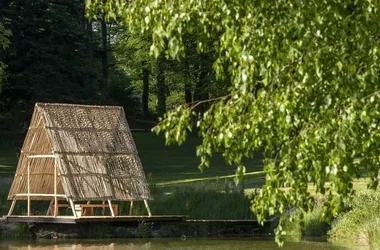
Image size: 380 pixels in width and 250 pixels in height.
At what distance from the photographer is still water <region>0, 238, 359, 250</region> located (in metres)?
27.1

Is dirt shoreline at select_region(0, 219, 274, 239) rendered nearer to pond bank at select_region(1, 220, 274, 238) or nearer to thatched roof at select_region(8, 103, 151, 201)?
pond bank at select_region(1, 220, 274, 238)

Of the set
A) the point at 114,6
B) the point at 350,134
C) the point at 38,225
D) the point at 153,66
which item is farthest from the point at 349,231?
the point at 153,66

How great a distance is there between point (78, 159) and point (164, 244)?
4605 millimetres

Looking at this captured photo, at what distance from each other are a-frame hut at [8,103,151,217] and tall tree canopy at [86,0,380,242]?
19.9m

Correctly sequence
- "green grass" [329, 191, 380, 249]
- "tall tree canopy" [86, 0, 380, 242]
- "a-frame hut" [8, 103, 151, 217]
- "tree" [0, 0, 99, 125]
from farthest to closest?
"tree" [0, 0, 99, 125]
"a-frame hut" [8, 103, 151, 217]
"green grass" [329, 191, 380, 249]
"tall tree canopy" [86, 0, 380, 242]

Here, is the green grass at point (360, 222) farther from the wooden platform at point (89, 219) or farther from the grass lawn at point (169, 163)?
the grass lawn at point (169, 163)

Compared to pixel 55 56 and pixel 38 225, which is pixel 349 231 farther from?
pixel 55 56

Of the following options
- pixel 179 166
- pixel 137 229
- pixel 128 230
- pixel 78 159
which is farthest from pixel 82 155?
pixel 179 166

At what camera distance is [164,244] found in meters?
28.8

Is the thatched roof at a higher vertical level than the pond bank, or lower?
higher

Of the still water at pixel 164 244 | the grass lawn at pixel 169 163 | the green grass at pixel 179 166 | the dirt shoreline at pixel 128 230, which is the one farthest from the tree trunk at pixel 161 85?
the still water at pixel 164 244

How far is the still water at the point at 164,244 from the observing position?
2714 centimetres

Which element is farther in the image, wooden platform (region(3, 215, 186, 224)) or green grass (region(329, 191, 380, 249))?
wooden platform (region(3, 215, 186, 224))

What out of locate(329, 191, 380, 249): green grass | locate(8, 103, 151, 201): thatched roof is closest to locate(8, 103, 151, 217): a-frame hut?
locate(8, 103, 151, 201): thatched roof
